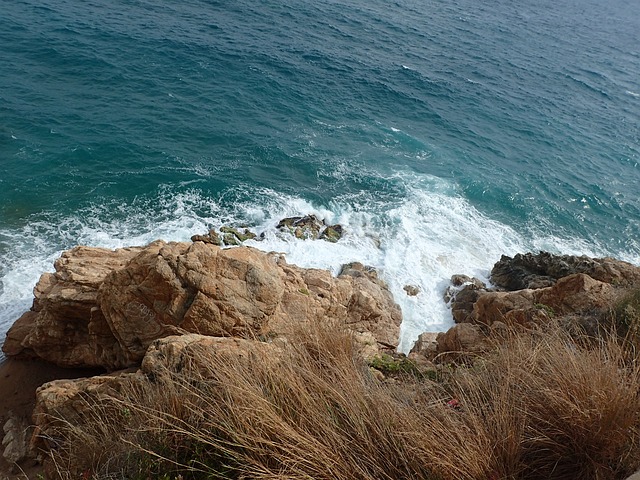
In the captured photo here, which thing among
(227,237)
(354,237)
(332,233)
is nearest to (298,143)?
(332,233)

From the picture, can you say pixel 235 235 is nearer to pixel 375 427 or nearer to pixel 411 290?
pixel 411 290

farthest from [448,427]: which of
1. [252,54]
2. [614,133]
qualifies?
[614,133]

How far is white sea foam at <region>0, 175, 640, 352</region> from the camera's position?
1872 cm

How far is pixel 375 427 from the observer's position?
168 inches

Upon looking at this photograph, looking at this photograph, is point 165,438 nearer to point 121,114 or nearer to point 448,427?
point 448,427

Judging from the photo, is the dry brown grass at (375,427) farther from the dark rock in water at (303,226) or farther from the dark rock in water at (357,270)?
the dark rock in water at (303,226)

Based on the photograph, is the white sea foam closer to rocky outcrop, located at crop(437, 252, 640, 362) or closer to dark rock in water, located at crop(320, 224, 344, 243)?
dark rock in water, located at crop(320, 224, 344, 243)

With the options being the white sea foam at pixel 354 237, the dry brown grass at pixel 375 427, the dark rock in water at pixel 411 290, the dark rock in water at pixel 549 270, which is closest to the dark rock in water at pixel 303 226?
the white sea foam at pixel 354 237

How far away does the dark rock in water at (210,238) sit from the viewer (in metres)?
20.5

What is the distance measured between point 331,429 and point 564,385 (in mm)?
2441

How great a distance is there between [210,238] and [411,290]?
31.2 feet

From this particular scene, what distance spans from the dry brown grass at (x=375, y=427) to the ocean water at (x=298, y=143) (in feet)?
43.3

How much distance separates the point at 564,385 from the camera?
4605mm

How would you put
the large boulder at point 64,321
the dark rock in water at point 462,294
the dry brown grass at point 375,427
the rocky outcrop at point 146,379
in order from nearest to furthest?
the dry brown grass at point 375,427
the rocky outcrop at point 146,379
the large boulder at point 64,321
the dark rock in water at point 462,294
